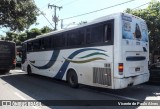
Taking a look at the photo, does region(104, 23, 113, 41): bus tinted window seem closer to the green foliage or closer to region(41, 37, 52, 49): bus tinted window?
region(41, 37, 52, 49): bus tinted window

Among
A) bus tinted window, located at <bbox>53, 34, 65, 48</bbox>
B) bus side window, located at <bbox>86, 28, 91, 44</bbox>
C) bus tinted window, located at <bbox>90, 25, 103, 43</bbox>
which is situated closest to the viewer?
bus tinted window, located at <bbox>90, 25, 103, 43</bbox>

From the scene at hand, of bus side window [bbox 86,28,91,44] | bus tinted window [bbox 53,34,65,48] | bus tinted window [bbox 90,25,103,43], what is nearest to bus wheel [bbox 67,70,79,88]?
bus tinted window [bbox 53,34,65,48]

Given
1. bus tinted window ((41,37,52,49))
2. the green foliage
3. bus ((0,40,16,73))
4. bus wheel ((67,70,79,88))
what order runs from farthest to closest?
bus ((0,40,16,73)) < the green foliage < bus tinted window ((41,37,52,49)) < bus wheel ((67,70,79,88))

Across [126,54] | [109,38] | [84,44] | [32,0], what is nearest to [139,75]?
[126,54]

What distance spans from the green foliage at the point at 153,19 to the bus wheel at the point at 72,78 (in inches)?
381

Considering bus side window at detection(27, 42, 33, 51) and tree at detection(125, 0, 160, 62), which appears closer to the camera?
bus side window at detection(27, 42, 33, 51)

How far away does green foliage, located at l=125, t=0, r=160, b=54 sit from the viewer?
20.1 m

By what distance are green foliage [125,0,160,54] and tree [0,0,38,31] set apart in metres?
9.97

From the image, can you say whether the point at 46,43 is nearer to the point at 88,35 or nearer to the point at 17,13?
the point at 88,35

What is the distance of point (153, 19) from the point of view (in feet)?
66.1

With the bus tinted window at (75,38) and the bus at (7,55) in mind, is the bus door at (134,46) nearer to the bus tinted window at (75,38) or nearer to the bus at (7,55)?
the bus tinted window at (75,38)

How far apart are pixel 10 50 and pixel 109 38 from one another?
47.7 ft

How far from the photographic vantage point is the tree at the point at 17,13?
827 inches

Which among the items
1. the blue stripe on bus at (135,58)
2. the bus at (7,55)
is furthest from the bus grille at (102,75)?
the bus at (7,55)
